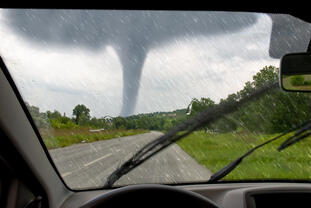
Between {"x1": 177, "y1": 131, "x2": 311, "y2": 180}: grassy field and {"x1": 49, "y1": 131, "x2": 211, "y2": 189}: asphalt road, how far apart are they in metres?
0.15

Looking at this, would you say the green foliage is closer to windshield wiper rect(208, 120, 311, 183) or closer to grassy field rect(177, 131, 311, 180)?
windshield wiper rect(208, 120, 311, 183)

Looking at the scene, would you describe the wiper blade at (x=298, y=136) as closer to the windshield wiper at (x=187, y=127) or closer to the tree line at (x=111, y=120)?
the windshield wiper at (x=187, y=127)

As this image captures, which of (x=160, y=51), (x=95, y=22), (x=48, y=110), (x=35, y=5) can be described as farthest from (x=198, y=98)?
(x=35, y=5)

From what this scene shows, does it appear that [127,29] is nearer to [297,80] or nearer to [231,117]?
[231,117]

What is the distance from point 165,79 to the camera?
120 inches

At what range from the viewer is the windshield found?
9.34 ft

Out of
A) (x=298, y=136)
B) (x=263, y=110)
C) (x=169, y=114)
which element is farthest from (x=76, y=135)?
(x=298, y=136)

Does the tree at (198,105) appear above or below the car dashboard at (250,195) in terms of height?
above

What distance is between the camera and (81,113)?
2955 millimetres

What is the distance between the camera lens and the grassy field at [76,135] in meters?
2.93

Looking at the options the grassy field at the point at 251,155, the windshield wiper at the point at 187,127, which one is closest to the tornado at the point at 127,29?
the windshield wiper at the point at 187,127

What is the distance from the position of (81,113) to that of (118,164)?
2.01 ft

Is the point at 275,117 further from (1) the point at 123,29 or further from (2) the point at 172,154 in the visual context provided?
(1) the point at 123,29

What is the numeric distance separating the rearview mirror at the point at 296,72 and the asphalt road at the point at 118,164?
1168 millimetres
